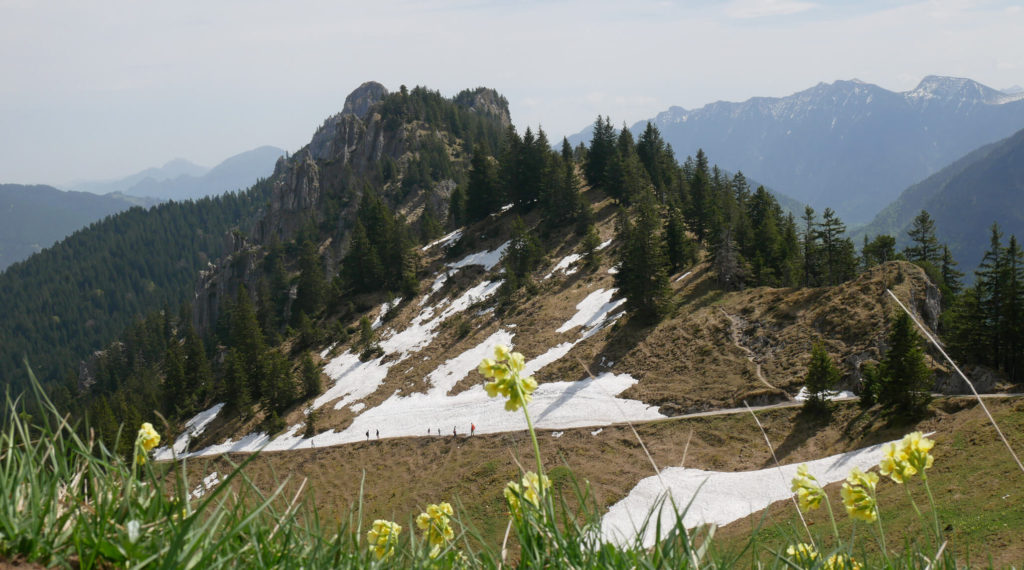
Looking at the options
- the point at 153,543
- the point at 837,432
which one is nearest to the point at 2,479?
the point at 153,543

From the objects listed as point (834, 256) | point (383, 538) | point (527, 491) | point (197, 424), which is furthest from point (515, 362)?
point (197, 424)

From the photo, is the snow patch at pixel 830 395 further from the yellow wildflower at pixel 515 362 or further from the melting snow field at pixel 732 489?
the yellow wildflower at pixel 515 362

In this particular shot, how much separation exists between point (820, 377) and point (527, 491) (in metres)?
25.4

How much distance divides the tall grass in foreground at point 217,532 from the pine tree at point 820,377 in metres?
24.6

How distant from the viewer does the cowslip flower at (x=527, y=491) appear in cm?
226

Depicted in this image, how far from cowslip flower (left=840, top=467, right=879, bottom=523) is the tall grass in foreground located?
0.68 ft

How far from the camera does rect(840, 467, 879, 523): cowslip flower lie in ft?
8.53

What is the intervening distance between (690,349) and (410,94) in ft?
353

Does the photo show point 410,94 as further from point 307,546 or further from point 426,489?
point 307,546

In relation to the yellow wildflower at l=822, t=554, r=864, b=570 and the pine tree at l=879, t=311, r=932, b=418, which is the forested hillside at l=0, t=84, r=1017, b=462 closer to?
the pine tree at l=879, t=311, r=932, b=418

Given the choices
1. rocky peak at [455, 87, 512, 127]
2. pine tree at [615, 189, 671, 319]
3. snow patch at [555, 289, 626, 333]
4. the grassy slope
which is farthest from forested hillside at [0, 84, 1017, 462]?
rocky peak at [455, 87, 512, 127]

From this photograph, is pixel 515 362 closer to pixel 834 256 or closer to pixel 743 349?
pixel 743 349

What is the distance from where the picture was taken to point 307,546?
7.36 feet

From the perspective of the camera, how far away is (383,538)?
9.11 ft
